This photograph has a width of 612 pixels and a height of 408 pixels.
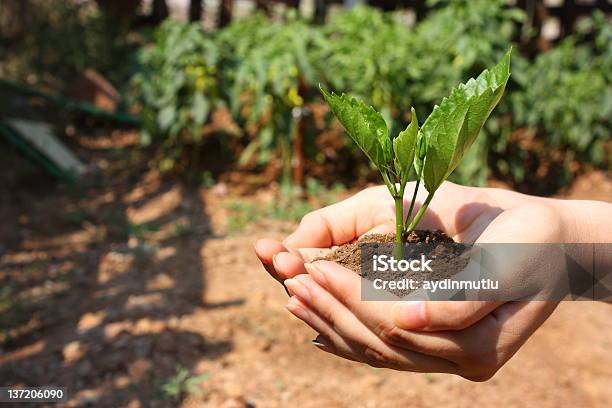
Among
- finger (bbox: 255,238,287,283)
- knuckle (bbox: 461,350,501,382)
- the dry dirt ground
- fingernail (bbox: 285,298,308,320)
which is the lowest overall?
the dry dirt ground

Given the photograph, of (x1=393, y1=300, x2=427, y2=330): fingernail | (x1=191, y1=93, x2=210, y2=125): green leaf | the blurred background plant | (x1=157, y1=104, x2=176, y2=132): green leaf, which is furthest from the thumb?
(x1=157, y1=104, x2=176, y2=132): green leaf

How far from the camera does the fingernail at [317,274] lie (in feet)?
4.28

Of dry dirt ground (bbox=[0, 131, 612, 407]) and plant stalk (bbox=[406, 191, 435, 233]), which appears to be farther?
dry dirt ground (bbox=[0, 131, 612, 407])

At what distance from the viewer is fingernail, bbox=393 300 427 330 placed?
1.21 m

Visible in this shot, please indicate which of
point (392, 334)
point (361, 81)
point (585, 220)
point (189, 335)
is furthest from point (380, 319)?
point (361, 81)

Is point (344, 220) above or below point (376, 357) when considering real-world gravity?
above

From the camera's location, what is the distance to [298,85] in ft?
15.5

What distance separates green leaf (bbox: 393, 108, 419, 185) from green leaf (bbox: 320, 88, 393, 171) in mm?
29

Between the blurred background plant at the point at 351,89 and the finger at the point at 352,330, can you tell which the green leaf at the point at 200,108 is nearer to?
the blurred background plant at the point at 351,89

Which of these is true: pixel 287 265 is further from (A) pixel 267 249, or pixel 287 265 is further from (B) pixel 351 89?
(B) pixel 351 89

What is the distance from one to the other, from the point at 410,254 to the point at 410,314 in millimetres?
279

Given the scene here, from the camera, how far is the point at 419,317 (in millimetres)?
1214

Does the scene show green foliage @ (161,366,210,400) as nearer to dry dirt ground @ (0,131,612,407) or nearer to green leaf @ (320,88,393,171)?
dry dirt ground @ (0,131,612,407)

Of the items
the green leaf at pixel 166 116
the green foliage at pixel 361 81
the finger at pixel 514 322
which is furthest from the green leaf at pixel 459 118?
the green leaf at pixel 166 116
